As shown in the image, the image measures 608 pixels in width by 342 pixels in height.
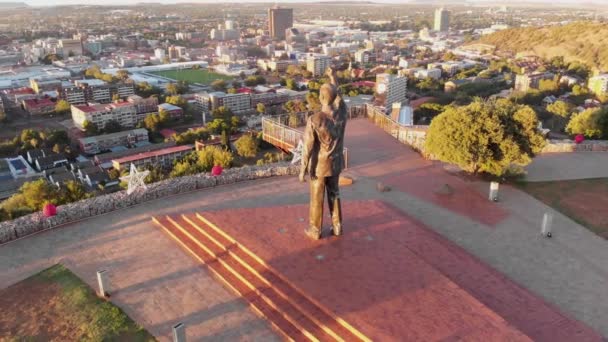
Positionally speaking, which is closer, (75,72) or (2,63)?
(75,72)

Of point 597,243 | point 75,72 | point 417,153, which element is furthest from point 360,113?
point 75,72

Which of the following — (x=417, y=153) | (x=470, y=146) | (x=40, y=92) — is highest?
(x=470, y=146)

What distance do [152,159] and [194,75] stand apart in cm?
5737

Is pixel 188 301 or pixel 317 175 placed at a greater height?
pixel 317 175

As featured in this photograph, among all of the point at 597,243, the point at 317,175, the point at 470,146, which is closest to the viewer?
the point at 317,175

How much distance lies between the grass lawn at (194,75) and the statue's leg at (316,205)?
7871cm

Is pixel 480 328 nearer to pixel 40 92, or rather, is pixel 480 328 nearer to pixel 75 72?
pixel 40 92

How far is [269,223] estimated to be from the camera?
11.9m

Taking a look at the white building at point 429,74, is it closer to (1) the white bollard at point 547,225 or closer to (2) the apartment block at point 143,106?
(2) the apartment block at point 143,106

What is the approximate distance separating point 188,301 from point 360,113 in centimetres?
1627

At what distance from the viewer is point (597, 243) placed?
40.3 ft

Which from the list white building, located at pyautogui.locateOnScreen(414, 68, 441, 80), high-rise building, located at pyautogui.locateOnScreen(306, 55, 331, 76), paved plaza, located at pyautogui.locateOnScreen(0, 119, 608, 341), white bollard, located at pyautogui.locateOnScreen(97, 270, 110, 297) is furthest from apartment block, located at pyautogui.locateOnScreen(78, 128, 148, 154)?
white building, located at pyautogui.locateOnScreen(414, 68, 441, 80)

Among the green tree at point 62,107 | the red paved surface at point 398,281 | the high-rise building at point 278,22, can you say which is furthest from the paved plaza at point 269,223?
the high-rise building at point 278,22

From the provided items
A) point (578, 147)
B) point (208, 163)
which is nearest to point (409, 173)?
point (578, 147)
